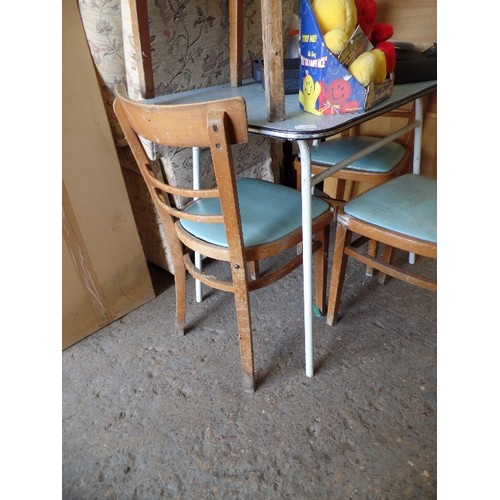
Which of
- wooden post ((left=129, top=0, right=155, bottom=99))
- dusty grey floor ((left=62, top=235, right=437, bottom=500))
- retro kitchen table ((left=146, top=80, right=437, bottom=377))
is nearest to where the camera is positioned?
retro kitchen table ((left=146, top=80, right=437, bottom=377))

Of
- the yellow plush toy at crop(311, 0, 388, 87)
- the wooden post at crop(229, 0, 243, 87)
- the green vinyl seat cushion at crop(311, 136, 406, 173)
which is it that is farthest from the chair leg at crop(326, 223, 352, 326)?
the wooden post at crop(229, 0, 243, 87)

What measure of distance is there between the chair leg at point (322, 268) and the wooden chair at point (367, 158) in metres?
0.29

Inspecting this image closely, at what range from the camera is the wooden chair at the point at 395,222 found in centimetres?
115

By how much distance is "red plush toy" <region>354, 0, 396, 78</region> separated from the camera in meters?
1.11

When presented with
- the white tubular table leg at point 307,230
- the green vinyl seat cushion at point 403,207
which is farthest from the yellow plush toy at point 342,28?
the green vinyl seat cushion at point 403,207

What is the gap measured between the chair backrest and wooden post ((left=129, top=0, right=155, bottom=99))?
0.27 metres

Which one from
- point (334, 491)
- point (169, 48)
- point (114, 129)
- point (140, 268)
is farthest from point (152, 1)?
point (334, 491)

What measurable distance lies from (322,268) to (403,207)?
36cm

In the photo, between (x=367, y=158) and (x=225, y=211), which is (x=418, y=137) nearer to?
(x=367, y=158)

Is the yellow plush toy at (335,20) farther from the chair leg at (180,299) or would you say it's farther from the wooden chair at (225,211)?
the chair leg at (180,299)

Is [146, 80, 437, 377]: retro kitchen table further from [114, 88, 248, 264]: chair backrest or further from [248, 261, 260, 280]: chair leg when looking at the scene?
[248, 261, 260, 280]: chair leg

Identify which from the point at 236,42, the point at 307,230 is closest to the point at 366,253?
the point at 307,230
